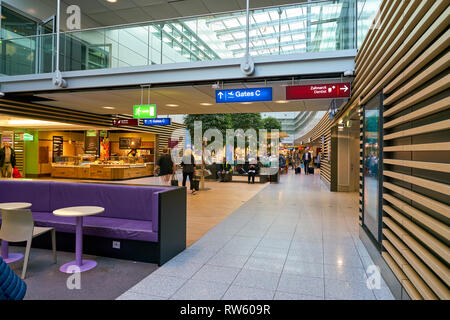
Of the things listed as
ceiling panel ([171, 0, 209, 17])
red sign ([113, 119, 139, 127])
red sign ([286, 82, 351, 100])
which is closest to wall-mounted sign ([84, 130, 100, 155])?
red sign ([113, 119, 139, 127])

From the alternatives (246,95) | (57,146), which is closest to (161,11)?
(246,95)

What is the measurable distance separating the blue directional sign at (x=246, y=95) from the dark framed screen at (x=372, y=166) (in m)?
2.33

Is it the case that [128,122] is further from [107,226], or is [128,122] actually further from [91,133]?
[107,226]

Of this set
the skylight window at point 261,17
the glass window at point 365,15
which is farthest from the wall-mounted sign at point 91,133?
the glass window at point 365,15

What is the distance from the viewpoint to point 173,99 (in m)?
9.24

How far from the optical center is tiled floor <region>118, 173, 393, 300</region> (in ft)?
9.32

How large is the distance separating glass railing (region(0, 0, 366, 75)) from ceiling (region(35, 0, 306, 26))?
2460 millimetres

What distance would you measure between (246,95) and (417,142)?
4210 mm

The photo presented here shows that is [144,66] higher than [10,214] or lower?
higher

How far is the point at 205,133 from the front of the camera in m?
17.9

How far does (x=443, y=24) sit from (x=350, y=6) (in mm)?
5308

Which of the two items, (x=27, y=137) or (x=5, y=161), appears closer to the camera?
(x=5, y=161)

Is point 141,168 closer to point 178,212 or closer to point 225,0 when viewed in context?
point 225,0

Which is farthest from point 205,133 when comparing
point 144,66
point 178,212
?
point 178,212
